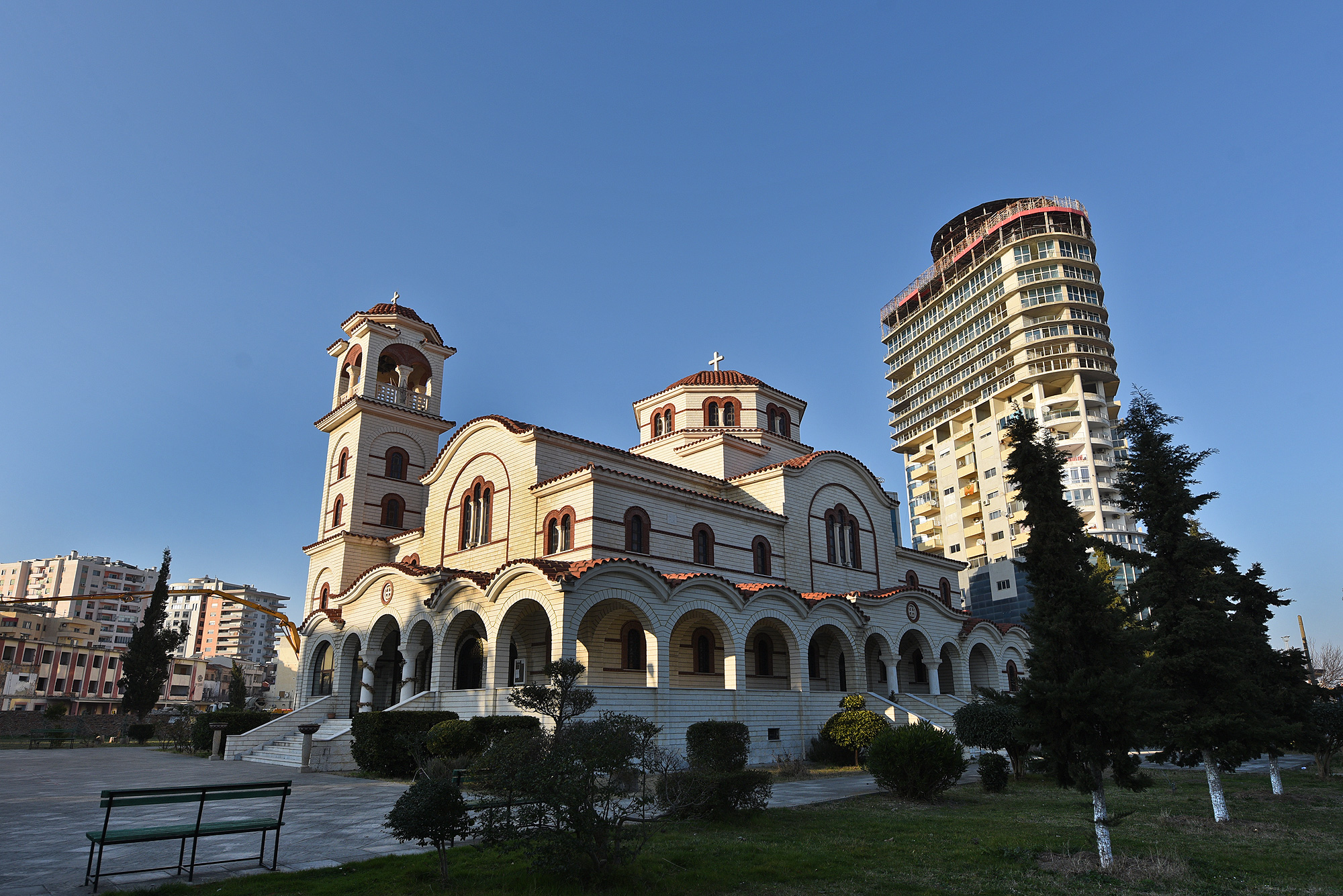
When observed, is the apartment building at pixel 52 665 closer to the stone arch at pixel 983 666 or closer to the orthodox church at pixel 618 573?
the orthodox church at pixel 618 573

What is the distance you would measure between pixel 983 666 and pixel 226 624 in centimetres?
14891

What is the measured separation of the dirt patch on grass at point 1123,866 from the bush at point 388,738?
569 inches

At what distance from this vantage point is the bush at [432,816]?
8133 millimetres

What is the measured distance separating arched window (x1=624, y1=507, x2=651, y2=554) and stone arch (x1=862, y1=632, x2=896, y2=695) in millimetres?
8561

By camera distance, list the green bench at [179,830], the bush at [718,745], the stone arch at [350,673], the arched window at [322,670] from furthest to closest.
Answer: the arched window at [322,670] < the stone arch at [350,673] < the bush at [718,745] < the green bench at [179,830]

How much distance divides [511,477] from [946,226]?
7031cm

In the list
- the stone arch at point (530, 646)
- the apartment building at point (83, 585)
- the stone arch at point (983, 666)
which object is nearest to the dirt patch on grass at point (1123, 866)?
the stone arch at point (530, 646)

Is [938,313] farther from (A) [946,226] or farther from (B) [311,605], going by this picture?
(B) [311,605]

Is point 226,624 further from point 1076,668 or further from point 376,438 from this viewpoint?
point 1076,668

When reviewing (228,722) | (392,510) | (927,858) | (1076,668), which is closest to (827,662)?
(392,510)

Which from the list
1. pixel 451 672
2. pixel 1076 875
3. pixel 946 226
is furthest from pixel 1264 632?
pixel 946 226

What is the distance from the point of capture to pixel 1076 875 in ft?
30.1

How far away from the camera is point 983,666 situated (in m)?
33.9

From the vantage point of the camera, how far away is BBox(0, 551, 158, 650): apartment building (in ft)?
411
